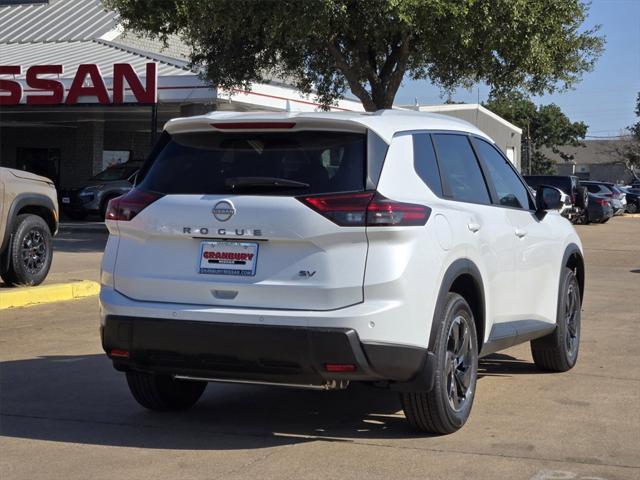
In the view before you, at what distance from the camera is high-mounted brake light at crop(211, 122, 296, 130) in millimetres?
5805

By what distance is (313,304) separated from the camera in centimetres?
549

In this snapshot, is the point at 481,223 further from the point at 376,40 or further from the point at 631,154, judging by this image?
the point at 631,154

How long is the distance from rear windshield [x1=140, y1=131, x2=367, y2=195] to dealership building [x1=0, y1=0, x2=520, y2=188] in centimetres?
2135

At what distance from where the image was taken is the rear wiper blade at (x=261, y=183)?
5703mm

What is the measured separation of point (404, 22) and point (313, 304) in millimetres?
17052

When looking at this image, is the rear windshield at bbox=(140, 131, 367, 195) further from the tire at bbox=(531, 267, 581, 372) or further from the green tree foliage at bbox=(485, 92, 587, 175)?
the green tree foliage at bbox=(485, 92, 587, 175)

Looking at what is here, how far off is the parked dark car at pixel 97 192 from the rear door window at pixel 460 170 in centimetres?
2383

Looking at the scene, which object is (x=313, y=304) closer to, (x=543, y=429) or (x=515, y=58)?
(x=543, y=429)

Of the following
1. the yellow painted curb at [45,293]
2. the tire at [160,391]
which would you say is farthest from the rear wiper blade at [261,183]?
the yellow painted curb at [45,293]

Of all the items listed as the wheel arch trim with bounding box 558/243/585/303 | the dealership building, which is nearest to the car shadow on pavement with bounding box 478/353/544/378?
the wheel arch trim with bounding box 558/243/585/303

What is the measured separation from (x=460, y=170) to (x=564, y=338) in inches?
81.8

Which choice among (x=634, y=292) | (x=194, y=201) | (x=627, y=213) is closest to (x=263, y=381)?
(x=194, y=201)

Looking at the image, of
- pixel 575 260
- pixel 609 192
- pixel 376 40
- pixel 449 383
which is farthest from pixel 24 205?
pixel 609 192

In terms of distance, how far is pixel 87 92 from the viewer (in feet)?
97.0
